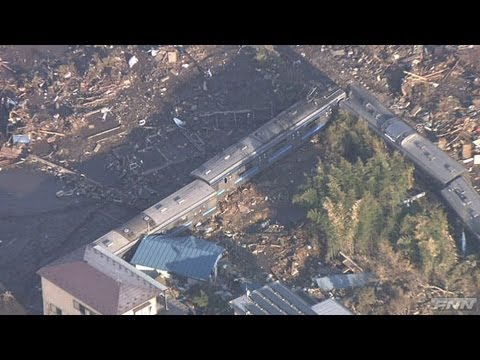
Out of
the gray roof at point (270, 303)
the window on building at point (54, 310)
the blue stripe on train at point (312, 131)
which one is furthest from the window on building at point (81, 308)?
the blue stripe on train at point (312, 131)

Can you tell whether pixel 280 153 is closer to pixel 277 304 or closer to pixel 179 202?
pixel 179 202

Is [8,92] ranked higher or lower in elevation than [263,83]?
higher

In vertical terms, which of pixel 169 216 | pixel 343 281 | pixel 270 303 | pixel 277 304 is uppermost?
pixel 169 216

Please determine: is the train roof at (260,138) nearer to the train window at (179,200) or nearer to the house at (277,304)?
the train window at (179,200)

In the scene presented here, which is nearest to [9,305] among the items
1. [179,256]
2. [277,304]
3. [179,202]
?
[179,256]

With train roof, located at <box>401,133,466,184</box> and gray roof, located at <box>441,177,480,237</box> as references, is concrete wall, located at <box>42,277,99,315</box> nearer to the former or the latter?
gray roof, located at <box>441,177,480,237</box>

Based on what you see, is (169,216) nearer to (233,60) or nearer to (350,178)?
(350,178)

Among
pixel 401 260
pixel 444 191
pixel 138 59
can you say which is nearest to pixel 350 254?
pixel 401 260
